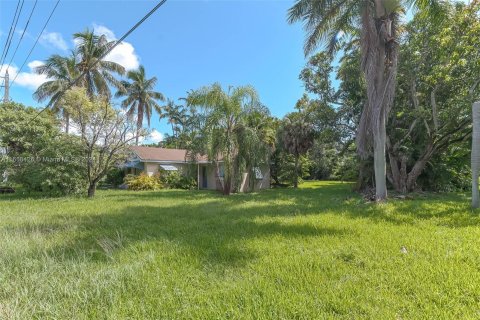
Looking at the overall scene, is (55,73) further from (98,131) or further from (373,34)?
(373,34)

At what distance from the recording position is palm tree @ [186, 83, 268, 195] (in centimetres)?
1501

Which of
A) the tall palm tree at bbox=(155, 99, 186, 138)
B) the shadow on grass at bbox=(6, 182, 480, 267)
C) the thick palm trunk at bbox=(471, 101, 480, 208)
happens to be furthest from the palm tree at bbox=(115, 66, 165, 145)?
the thick palm trunk at bbox=(471, 101, 480, 208)

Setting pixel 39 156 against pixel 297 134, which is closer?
pixel 39 156

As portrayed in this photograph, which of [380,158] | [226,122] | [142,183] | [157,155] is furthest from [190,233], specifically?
[157,155]

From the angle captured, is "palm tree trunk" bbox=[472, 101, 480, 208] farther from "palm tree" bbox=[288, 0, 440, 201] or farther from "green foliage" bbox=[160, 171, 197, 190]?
"green foliage" bbox=[160, 171, 197, 190]

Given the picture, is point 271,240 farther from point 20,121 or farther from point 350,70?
point 20,121

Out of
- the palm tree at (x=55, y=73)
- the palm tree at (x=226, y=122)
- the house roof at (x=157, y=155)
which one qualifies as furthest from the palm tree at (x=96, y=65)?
the palm tree at (x=226, y=122)

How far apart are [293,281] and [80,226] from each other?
6.08m

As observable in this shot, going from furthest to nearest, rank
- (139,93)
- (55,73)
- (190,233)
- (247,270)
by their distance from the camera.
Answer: (139,93) < (55,73) < (190,233) < (247,270)

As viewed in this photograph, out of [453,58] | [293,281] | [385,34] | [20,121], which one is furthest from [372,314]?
[20,121]

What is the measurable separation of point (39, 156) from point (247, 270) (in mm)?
14826

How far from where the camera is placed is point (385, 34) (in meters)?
9.57

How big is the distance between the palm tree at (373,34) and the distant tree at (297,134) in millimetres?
9969

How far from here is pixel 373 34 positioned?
9430 mm
